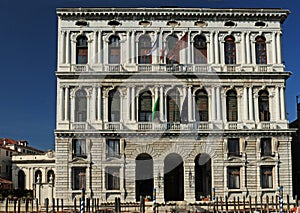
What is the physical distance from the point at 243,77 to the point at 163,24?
7346 millimetres

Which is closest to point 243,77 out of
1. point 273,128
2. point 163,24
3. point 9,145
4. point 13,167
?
point 273,128

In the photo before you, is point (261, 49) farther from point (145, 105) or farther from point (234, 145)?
point (145, 105)

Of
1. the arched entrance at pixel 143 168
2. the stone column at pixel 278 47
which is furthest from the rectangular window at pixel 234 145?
the stone column at pixel 278 47

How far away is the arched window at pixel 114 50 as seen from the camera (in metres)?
38.4

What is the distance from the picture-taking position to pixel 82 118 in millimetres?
37531

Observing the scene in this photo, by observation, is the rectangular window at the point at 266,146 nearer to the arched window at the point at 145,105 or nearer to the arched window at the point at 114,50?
the arched window at the point at 145,105

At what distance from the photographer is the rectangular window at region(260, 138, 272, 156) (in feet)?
123

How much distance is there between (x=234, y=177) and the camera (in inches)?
1467

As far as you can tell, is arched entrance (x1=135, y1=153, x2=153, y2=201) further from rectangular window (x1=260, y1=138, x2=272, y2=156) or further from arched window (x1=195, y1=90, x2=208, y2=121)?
rectangular window (x1=260, y1=138, x2=272, y2=156)

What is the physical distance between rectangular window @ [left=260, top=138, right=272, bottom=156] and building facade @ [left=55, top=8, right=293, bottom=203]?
0.25 feet

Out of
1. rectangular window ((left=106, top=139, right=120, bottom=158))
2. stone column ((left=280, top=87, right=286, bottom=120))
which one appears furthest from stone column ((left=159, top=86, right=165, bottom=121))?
stone column ((left=280, top=87, right=286, bottom=120))

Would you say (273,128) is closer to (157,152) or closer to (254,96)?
(254,96)

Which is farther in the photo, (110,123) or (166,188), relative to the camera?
(166,188)

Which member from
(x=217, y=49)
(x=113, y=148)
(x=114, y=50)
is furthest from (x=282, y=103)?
(x=114, y=50)
